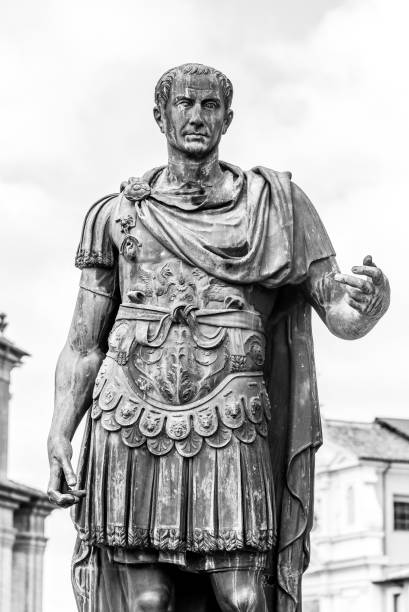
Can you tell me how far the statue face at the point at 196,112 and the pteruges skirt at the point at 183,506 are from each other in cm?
186

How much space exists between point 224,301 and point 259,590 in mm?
1758

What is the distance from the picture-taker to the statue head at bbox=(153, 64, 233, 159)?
11.3 m

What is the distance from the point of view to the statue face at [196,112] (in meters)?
11.3

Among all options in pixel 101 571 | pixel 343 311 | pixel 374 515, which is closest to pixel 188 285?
pixel 343 311

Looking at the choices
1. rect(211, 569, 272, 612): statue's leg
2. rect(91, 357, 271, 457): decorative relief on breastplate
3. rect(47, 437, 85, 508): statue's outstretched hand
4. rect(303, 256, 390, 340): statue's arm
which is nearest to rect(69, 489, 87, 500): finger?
rect(47, 437, 85, 508): statue's outstretched hand

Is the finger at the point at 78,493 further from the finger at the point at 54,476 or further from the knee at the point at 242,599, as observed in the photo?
the knee at the point at 242,599

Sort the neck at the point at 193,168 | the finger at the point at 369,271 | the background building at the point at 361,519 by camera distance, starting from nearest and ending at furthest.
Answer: the finger at the point at 369,271, the neck at the point at 193,168, the background building at the point at 361,519

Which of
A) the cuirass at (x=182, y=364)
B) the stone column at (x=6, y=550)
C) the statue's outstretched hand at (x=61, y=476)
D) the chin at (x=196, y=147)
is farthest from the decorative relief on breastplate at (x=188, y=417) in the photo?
the stone column at (x=6, y=550)

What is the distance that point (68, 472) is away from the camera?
36.3ft

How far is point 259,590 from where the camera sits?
428 inches

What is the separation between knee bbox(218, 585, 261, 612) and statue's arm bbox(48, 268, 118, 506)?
1.26 meters

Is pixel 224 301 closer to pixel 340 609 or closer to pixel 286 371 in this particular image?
pixel 286 371

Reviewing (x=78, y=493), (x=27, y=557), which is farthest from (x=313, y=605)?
(x=78, y=493)

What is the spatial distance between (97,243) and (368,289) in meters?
1.84
